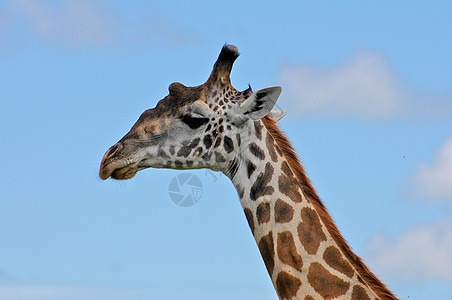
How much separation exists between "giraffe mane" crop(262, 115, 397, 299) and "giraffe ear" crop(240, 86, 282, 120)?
1.61ft

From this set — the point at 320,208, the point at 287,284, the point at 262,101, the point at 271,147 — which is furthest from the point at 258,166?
the point at 287,284

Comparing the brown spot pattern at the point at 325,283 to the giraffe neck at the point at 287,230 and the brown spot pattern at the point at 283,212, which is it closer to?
the giraffe neck at the point at 287,230

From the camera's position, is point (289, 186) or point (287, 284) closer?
point (287, 284)

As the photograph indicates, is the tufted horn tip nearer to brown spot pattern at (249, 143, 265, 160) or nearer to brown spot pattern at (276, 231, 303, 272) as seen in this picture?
brown spot pattern at (249, 143, 265, 160)

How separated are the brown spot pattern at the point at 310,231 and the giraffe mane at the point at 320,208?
167 mm

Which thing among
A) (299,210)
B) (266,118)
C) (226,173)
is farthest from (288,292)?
(266,118)

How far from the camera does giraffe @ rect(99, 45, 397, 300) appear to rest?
8.00m

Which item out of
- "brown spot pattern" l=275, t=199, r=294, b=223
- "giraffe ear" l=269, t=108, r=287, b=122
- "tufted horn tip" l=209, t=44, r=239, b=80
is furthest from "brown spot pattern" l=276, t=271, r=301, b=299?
"tufted horn tip" l=209, t=44, r=239, b=80

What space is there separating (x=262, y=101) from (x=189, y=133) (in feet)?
3.46

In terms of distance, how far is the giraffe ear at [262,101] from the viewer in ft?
27.6

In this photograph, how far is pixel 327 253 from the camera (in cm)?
809

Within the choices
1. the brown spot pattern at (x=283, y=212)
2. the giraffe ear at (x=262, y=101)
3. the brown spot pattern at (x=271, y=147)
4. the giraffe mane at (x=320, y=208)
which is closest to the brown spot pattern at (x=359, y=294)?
the giraffe mane at (x=320, y=208)

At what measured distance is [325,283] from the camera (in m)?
7.93

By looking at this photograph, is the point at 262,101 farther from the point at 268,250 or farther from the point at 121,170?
the point at 121,170
